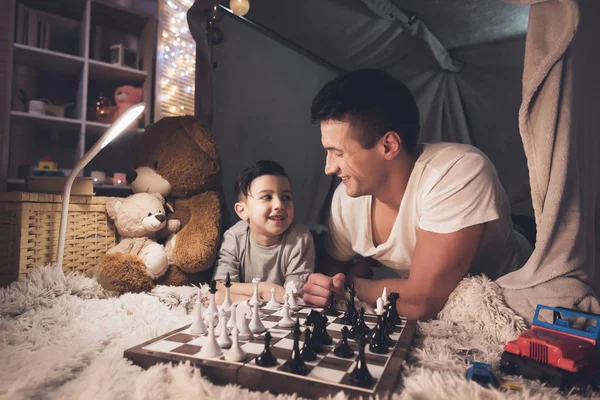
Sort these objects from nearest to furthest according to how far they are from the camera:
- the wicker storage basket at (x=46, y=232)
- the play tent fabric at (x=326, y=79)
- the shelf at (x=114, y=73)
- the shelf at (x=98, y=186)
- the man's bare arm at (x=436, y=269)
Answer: the man's bare arm at (x=436, y=269) → the wicker storage basket at (x=46, y=232) → the play tent fabric at (x=326, y=79) → the shelf at (x=98, y=186) → the shelf at (x=114, y=73)

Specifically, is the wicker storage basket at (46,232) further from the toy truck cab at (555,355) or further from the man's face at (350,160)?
the toy truck cab at (555,355)

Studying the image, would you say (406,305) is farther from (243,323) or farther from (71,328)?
(71,328)

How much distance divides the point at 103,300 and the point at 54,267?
0.26 metres

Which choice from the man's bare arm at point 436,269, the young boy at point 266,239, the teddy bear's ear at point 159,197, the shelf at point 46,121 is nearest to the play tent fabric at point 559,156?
the man's bare arm at point 436,269

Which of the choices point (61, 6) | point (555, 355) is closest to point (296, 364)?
point (555, 355)

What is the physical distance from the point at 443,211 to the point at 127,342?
0.96 metres

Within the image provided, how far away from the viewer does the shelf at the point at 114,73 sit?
2.64 metres

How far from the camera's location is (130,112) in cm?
142

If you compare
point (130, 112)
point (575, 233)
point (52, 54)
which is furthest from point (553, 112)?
point (52, 54)

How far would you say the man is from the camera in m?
1.16

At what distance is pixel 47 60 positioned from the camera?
2.51 m

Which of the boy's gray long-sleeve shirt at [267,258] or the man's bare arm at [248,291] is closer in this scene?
the man's bare arm at [248,291]

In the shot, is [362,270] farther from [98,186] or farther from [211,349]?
[98,186]

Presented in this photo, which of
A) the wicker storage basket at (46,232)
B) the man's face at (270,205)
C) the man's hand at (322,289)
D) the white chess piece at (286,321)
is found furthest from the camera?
the man's face at (270,205)
